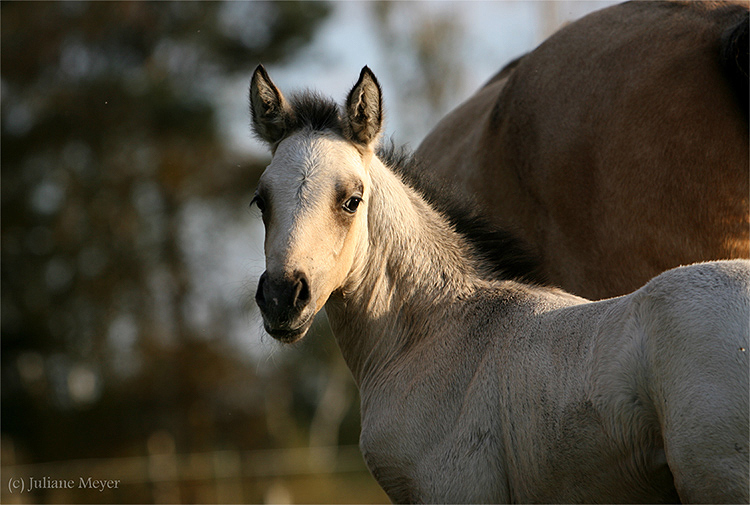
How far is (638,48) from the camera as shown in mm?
4598

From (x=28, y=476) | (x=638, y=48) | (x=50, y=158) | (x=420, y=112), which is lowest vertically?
(x=28, y=476)

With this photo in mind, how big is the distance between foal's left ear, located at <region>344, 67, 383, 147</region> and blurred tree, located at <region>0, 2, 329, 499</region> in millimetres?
14643

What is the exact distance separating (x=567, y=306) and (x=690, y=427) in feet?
3.48

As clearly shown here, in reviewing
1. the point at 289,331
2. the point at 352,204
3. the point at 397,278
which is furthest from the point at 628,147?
the point at 289,331

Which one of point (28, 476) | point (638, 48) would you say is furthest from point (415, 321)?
point (28, 476)

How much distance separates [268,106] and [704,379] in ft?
8.37

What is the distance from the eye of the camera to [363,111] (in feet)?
12.6

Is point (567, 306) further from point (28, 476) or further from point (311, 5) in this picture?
point (311, 5)

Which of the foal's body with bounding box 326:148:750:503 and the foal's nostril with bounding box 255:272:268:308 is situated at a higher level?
the foal's nostril with bounding box 255:272:268:308

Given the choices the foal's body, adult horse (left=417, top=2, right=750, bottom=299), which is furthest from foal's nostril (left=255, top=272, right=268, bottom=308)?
adult horse (left=417, top=2, right=750, bottom=299)

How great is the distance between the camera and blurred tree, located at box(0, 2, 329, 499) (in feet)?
60.1

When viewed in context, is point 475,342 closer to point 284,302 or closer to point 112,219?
point 284,302

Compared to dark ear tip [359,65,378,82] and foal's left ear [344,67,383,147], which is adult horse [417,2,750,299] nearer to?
foal's left ear [344,67,383,147]

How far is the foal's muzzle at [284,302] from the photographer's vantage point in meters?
3.28
